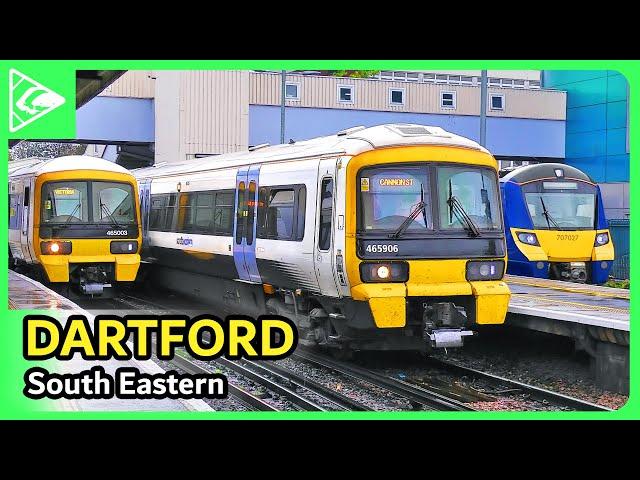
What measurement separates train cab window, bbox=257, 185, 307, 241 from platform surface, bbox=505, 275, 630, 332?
234 cm

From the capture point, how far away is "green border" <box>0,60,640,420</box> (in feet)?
21.0

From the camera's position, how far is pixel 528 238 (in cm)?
1556

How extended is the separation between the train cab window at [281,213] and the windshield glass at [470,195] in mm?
1542

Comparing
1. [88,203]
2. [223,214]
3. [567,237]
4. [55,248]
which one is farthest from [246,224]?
[567,237]

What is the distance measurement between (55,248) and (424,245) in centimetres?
535

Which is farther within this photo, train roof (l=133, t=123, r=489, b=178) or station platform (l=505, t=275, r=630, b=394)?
train roof (l=133, t=123, r=489, b=178)

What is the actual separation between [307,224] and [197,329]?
3.86 m

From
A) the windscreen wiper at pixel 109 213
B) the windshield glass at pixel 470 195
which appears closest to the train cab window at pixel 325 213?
the windshield glass at pixel 470 195

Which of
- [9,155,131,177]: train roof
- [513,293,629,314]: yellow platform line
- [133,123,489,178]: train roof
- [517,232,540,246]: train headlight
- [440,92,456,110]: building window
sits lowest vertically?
[513,293,629,314]: yellow platform line

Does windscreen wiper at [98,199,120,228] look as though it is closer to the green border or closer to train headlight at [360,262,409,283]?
train headlight at [360,262,409,283]

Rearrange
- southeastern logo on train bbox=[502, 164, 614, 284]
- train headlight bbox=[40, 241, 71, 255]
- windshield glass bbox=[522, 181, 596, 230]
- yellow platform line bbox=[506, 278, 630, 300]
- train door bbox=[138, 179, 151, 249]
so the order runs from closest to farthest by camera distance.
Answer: yellow platform line bbox=[506, 278, 630, 300] → train headlight bbox=[40, 241, 71, 255] → southeastern logo on train bbox=[502, 164, 614, 284] → windshield glass bbox=[522, 181, 596, 230] → train door bbox=[138, 179, 151, 249]

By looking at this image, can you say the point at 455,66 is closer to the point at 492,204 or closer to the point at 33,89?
the point at 33,89

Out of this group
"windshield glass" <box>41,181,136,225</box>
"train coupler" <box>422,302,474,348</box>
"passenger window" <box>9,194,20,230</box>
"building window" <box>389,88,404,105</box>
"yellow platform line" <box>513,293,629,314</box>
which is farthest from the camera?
"windshield glass" <box>41,181,136,225</box>

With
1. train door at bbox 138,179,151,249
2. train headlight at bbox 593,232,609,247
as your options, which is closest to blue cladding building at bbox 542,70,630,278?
train headlight at bbox 593,232,609,247
